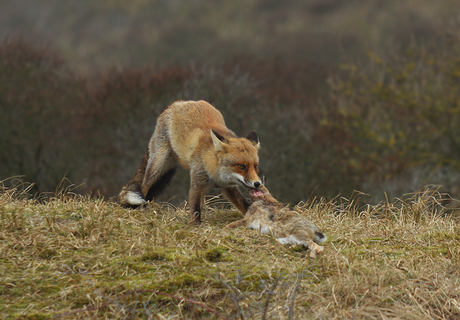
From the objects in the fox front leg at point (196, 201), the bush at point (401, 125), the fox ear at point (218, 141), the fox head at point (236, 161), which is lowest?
the bush at point (401, 125)

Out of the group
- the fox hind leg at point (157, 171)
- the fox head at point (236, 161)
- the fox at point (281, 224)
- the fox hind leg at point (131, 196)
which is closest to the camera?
the fox at point (281, 224)

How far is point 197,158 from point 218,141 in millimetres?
585

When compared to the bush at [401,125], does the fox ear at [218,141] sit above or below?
above

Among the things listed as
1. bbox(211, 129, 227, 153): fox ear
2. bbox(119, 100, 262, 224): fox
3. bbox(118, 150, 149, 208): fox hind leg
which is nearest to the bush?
bbox(119, 100, 262, 224): fox

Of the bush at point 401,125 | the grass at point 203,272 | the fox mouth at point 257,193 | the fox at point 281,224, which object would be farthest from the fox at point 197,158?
the bush at point 401,125

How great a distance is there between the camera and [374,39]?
1443 inches

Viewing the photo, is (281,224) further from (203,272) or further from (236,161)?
(203,272)

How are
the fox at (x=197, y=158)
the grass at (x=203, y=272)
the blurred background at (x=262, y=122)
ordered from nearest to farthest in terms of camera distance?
the grass at (x=203, y=272) → the fox at (x=197, y=158) → the blurred background at (x=262, y=122)

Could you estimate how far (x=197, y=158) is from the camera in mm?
7129

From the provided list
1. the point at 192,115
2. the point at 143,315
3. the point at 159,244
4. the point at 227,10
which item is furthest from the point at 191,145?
the point at 227,10

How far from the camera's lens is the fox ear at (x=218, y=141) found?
6688mm

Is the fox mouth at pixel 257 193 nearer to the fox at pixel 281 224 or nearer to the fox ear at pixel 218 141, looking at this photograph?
the fox at pixel 281 224

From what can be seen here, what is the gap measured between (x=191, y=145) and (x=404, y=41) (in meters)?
27.6

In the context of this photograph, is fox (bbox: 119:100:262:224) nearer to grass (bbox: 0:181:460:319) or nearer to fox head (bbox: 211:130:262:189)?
fox head (bbox: 211:130:262:189)
